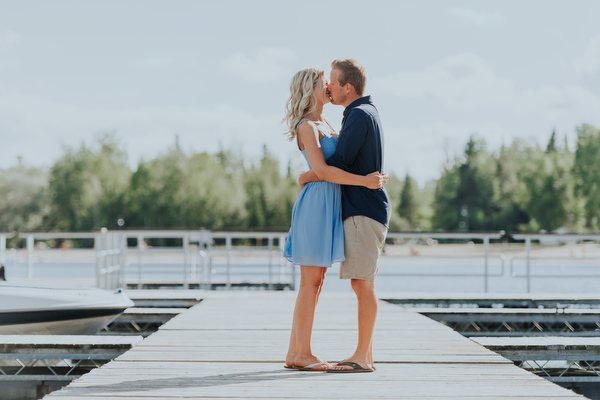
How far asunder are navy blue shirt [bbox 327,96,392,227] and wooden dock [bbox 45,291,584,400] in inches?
27.7

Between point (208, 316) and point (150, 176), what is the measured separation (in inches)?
1805

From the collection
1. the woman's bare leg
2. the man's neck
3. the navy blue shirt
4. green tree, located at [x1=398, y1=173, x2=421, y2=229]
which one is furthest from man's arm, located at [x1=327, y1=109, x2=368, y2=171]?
green tree, located at [x1=398, y1=173, x2=421, y2=229]

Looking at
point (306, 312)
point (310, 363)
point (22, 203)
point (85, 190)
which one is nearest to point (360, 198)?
point (306, 312)

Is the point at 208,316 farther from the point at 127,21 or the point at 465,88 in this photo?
the point at 465,88

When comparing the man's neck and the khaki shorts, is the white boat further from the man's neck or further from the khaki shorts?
the man's neck

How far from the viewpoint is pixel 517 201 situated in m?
54.3

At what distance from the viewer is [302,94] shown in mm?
3141

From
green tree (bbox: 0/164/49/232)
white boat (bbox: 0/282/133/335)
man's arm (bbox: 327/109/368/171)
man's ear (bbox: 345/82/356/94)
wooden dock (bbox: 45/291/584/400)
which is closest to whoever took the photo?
wooden dock (bbox: 45/291/584/400)

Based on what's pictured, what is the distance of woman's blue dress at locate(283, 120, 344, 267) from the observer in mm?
3078

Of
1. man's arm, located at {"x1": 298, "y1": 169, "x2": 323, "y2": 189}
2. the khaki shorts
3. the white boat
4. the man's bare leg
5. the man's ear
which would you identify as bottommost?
the white boat

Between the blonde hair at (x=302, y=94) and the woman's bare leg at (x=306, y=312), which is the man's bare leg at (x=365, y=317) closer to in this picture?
the woman's bare leg at (x=306, y=312)

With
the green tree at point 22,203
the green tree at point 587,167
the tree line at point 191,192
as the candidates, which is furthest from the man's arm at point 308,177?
the green tree at point 22,203

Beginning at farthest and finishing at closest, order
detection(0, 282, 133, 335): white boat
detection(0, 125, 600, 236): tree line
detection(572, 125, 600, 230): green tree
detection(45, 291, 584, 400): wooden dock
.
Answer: detection(0, 125, 600, 236): tree line, detection(572, 125, 600, 230): green tree, detection(0, 282, 133, 335): white boat, detection(45, 291, 584, 400): wooden dock

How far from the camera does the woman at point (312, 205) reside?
121 inches
